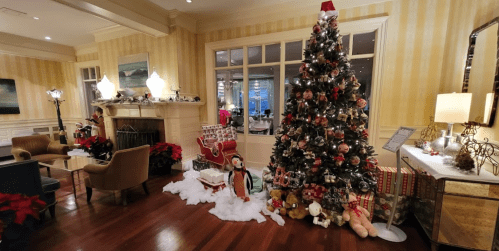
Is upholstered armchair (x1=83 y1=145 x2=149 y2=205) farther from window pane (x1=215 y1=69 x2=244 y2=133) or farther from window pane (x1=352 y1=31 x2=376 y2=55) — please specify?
window pane (x1=352 y1=31 x2=376 y2=55)

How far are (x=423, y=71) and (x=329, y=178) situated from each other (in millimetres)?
2431

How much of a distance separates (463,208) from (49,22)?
24.2 ft

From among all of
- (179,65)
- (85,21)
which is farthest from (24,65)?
(179,65)

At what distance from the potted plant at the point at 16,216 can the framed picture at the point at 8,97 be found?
6.38m

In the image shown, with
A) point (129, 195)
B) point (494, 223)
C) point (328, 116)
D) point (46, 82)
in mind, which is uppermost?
point (46, 82)

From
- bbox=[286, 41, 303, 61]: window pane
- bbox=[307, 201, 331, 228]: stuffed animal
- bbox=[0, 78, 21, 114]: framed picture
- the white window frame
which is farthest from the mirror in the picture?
bbox=[0, 78, 21, 114]: framed picture

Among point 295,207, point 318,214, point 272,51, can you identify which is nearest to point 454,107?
point 318,214

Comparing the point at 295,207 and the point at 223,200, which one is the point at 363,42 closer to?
the point at 295,207

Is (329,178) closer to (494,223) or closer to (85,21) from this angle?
(494,223)

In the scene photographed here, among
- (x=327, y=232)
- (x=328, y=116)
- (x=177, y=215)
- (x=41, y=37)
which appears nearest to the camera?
(x=327, y=232)

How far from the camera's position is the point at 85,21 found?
419 centimetres

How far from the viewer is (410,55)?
3.03m

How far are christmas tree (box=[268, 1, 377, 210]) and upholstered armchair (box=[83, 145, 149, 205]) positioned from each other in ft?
7.18

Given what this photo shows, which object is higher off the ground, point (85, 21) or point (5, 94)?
point (85, 21)
